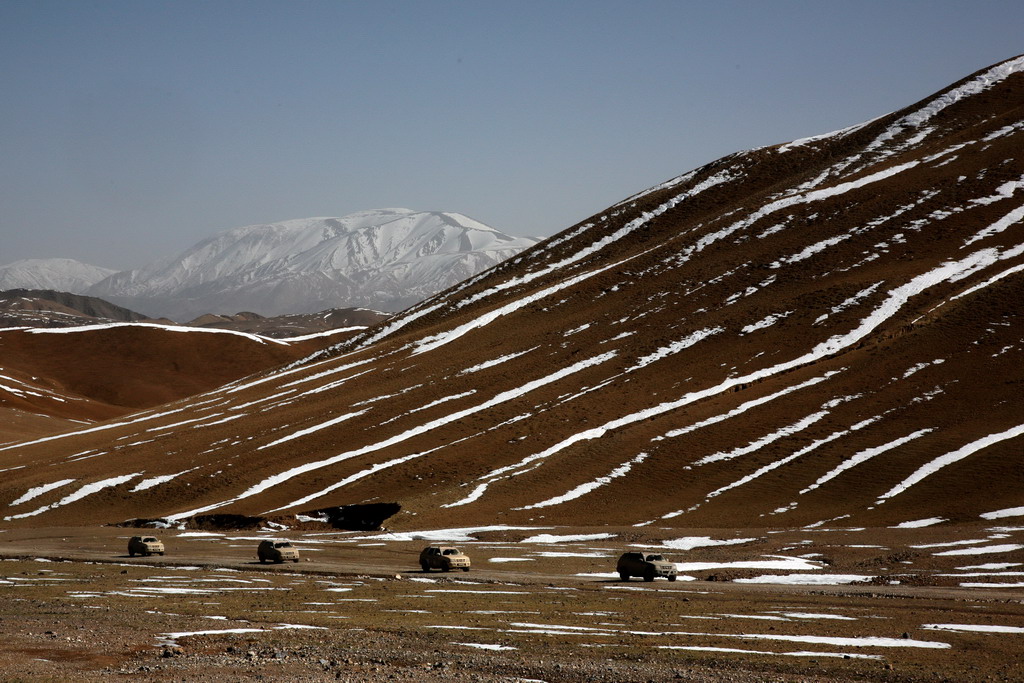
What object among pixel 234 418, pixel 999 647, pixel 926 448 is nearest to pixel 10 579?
pixel 999 647

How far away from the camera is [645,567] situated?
46031 millimetres

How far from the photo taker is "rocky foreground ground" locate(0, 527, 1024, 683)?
73.9 ft

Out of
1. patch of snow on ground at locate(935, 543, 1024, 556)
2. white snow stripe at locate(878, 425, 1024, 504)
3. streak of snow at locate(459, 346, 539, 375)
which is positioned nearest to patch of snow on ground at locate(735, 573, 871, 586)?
patch of snow on ground at locate(935, 543, 1024, 556)

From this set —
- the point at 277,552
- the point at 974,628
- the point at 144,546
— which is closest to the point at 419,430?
the point at 144,546

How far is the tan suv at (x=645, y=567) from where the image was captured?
151 feet

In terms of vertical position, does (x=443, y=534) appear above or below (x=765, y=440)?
below

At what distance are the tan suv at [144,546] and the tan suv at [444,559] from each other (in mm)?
20728

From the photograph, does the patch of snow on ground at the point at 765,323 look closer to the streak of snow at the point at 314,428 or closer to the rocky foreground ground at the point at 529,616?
the streak of snow at the point at 314,428

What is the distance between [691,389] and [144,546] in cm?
5782

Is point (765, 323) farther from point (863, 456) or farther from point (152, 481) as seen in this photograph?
point (152, 481)

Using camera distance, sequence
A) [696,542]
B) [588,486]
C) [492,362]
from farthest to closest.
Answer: [492,362] → [588,486] → [696,542]

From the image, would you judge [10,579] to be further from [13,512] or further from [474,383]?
[474,383]

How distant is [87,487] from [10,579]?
59.2 m

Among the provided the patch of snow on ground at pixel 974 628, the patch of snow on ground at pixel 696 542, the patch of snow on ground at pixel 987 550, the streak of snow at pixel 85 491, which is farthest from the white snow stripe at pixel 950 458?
the streak of snow at pixel 85 491
